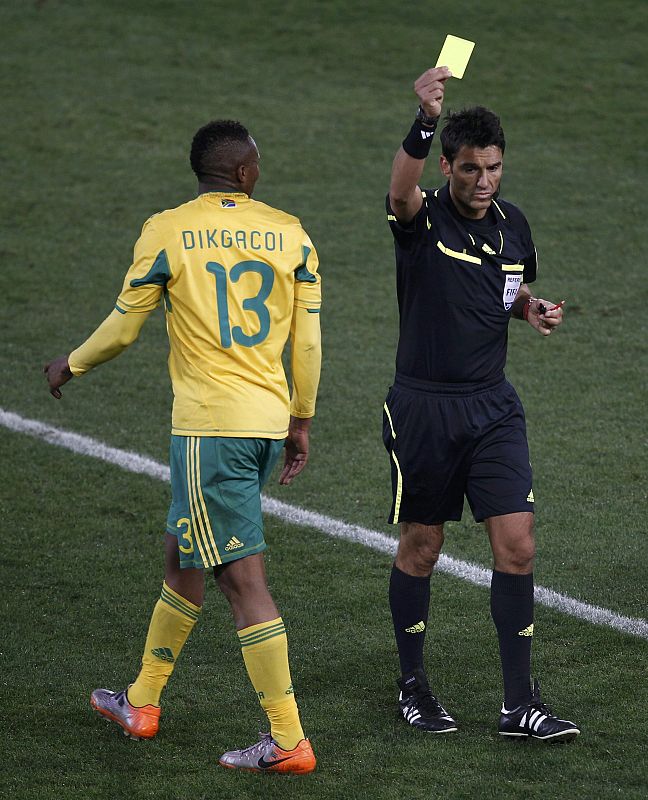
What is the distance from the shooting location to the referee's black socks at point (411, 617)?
458 centimetres

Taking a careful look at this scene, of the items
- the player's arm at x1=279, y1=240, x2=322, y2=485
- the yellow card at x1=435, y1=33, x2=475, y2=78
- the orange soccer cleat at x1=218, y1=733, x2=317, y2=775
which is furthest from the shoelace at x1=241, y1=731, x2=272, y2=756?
the yellow card at x1=435, y1=33, x2=475, y2=78

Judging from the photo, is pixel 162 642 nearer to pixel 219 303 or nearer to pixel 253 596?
pixel 253 596

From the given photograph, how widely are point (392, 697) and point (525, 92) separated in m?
10.1

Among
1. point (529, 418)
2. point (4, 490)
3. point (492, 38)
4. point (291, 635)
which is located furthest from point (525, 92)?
point (291, 635)

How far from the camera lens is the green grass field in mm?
4293

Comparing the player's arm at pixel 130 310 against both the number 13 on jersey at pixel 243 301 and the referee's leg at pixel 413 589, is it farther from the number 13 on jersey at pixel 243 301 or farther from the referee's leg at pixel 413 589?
the referee's leg at pixel 413 589

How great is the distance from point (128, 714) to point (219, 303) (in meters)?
1.38

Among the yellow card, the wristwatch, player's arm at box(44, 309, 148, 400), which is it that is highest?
the yellow card

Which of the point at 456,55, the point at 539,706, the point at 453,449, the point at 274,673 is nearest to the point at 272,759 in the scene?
the point at 274,673

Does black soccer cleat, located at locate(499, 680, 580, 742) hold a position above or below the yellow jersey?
below

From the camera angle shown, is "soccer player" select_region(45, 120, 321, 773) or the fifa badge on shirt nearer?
"soccer player" select_region(45, 120, 321, 773)

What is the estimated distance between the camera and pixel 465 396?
14.5ft

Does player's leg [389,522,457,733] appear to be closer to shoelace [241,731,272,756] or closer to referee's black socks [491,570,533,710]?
referee's black socks [491,570,533,710]

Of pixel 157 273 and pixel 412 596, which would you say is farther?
pixel 412 596
